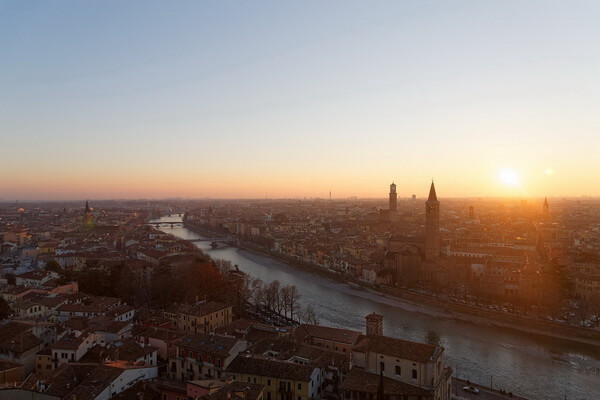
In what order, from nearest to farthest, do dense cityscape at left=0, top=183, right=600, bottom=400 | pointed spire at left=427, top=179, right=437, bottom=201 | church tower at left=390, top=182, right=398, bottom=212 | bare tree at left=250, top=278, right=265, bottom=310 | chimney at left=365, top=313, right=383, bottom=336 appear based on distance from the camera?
dense cityscape at left=0, top=183, right=600, bottom=400 < chimney at left=365, top=313, right=383, bottom=336 < bare tree at left=250, top=278, right=265, bottom=310 < pointed spire at left=427, top=179, right=437, bottom=201 < church tower at left=390, top=182, right=398, bottom=212

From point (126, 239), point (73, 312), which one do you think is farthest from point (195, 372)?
point (126, 239)

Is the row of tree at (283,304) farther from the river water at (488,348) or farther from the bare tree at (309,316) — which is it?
the river water at (488,348)

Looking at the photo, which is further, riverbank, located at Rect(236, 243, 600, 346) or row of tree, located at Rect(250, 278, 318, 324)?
row of tree, located at Rect(250, 278, 318, 324)

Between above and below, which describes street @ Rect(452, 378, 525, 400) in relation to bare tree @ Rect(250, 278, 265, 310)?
below

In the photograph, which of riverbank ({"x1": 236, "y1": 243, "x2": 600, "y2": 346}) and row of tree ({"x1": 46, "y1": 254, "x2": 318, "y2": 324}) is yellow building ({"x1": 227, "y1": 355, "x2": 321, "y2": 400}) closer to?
row of tree ({"x1": 46, "y1": 254, "x2": 318, "y2": 324})

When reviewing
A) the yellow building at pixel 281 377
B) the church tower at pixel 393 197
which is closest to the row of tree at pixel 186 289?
the yellow building at pixel 281 377

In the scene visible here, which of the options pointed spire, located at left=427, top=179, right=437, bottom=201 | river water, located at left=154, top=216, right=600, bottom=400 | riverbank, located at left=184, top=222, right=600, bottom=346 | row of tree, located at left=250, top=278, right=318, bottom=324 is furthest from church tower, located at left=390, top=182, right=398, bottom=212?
row of tree, located at left=250, top=278, right=318, bottom=324

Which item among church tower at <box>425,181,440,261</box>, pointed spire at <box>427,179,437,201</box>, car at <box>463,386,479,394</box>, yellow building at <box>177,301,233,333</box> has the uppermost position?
pointed spire at <box>427,179,437,201</box>
